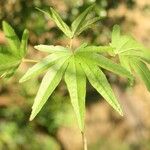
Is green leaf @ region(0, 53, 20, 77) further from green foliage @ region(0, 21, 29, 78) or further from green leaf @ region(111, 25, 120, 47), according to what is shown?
green leaf @ region(111, 25, 120, 47)

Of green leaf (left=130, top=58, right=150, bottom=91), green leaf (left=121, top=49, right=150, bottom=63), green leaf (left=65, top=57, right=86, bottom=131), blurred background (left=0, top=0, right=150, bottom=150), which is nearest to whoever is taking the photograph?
green leaf (left=65, top=57, right=86, bottom=131)

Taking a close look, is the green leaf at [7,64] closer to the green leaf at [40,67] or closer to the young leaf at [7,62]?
the young leaf at [7,62]

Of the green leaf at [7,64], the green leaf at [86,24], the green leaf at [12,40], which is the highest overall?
the green leaf at [86,24]

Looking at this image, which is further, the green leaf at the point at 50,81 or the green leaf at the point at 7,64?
the green leaf at the point at 7,64

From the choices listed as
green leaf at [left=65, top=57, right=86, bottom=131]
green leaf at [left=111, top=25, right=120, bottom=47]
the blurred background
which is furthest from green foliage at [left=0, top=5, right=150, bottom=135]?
the blurred background

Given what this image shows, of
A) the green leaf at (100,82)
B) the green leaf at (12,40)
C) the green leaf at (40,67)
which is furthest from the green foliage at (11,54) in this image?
the green leaf at (100,82)

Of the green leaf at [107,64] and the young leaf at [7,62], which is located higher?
the green leaf at [107,64]

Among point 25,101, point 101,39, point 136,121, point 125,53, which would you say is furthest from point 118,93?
point 125,53
